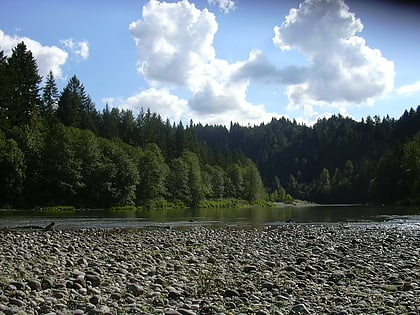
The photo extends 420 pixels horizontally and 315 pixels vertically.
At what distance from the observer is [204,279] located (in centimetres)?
→ 1428

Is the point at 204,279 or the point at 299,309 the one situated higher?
the point at 204,279

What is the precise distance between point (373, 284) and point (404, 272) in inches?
110

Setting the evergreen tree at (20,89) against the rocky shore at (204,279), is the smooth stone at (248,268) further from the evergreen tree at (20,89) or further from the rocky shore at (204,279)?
the evergreen tree at (20,89)

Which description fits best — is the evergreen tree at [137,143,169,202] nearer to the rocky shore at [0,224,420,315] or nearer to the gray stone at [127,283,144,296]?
the rocky shore at [0,224,420,315]

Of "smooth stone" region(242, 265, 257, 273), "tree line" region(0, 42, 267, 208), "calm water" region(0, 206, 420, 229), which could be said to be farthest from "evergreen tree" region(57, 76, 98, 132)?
"smooth stone" region(242, 265, 257, 273)

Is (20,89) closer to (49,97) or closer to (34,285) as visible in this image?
(49,97)

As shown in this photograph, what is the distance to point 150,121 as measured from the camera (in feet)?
495

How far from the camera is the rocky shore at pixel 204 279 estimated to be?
1161 cm

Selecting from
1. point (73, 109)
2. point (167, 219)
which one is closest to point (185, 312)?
point (167, 219)

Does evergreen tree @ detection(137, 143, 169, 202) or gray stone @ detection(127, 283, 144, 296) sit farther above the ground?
evergreen tree @ detection(137, 143, 169, 202)

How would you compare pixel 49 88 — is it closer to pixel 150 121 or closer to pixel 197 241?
pixel 150 121

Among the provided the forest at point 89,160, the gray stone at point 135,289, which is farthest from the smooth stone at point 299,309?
the forest at point 89,160

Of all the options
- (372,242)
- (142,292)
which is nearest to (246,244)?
(372,242)

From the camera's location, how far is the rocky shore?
11609 mm
